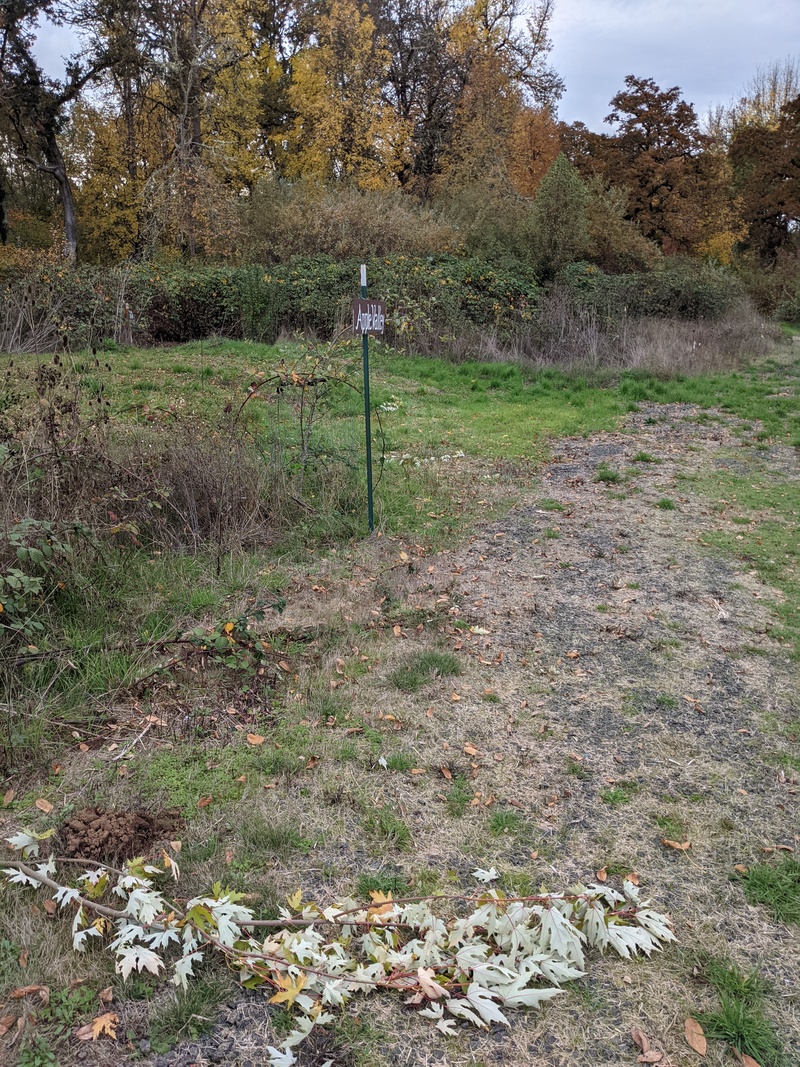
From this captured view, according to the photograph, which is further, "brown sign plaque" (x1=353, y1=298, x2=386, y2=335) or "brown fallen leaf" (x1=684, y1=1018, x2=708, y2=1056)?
"brown sign plaque" (x1=353, y1=298, x2=386, y2=335)

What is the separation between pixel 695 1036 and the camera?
1.96 meters

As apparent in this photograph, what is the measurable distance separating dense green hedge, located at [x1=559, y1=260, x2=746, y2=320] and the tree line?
159 cm

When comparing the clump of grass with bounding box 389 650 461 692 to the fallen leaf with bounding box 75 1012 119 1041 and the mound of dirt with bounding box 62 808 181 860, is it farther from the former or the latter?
the fallen leaf with bounding box 75 1012 119 1041

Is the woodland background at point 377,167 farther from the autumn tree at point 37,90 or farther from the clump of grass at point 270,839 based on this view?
the clump of grass at point 270,839

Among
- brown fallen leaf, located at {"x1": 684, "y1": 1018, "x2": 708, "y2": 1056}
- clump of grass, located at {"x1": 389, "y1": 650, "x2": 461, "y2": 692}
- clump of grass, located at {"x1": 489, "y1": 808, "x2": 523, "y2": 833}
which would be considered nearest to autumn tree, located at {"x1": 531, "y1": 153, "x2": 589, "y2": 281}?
clump of grass, located at {"x1": 389, "y1": 650, "x2": 461, "y2": 692}

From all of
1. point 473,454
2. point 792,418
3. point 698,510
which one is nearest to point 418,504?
point 473,454

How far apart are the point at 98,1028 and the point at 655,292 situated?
16.7m

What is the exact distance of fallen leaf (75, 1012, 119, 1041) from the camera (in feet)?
6.25

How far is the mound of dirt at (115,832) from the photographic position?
8.29 feet

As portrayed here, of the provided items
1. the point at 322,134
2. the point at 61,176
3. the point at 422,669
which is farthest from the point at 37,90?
the point at 422,669

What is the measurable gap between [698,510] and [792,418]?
4787 mm

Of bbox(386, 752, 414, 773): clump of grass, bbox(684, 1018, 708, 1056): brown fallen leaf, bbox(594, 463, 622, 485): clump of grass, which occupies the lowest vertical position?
bbox(684, 1018, 708, 1056): brown fallen leaf

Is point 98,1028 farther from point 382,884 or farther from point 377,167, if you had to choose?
point 377,167

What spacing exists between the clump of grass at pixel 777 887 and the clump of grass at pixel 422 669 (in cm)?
169
